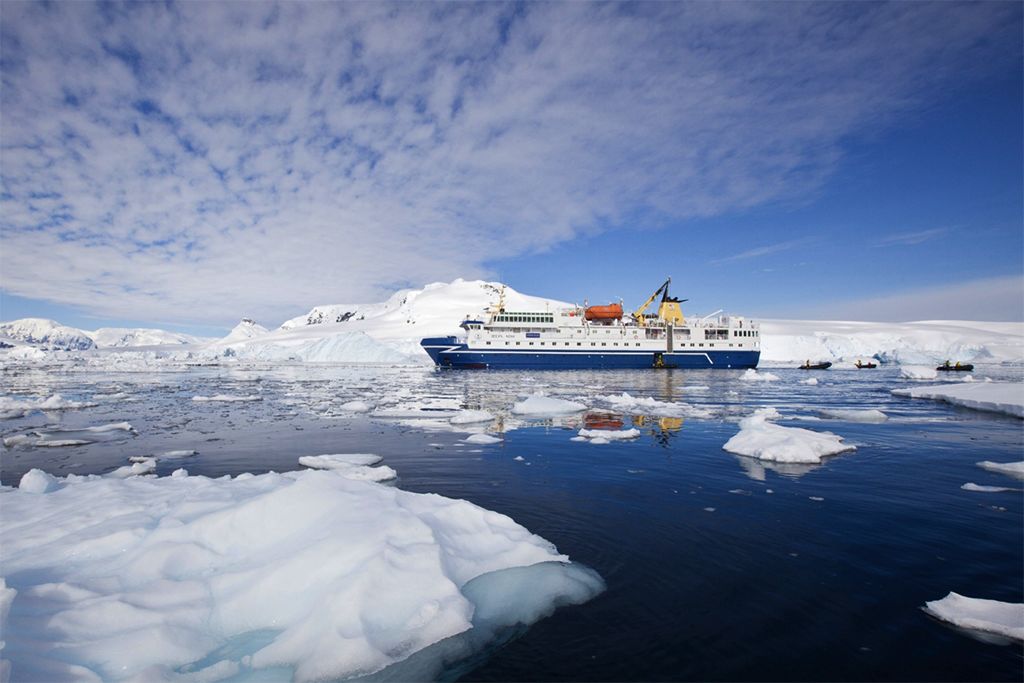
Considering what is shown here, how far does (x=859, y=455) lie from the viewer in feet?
29.0

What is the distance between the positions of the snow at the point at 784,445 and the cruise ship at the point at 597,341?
37246 mm

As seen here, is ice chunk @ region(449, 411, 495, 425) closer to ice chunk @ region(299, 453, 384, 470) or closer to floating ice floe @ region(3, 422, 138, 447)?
ice chunk @ region(299, 453, 384, 470)

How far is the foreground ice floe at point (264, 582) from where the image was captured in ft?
9.50

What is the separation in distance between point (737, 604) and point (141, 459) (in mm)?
9447

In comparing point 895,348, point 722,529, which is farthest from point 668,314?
point 722,529

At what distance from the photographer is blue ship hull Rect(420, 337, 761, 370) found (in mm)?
46531

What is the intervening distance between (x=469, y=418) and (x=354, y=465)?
5.48 metres

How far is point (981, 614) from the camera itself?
3.52 m

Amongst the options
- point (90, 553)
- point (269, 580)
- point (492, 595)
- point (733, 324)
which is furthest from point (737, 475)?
point (733, 324)

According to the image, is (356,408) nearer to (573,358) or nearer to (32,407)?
(32,407)

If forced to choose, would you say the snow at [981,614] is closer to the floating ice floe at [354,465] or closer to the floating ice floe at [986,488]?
the floating ice floe at [986,488]

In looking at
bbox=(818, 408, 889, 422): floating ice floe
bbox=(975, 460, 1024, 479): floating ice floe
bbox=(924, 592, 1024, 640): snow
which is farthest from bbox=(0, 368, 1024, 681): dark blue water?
bbox=(818, 408, 889, 422): floating ice floe

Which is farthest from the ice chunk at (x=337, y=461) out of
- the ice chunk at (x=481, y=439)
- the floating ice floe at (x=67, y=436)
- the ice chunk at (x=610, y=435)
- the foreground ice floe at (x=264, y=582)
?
the floating ice floe at (x=67, y=436)

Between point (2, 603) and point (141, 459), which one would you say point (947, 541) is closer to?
point (2, 603)
